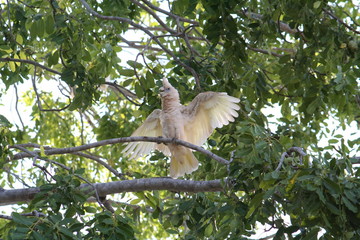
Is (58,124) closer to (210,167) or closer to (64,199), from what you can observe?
(210,167)

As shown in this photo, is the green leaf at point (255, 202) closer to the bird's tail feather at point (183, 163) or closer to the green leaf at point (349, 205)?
the green leaf at point (349, 205)

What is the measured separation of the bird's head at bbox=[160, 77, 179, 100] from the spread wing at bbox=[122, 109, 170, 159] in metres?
0.24

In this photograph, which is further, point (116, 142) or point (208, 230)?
point (116, 142)

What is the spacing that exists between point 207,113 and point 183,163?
562 millimetres

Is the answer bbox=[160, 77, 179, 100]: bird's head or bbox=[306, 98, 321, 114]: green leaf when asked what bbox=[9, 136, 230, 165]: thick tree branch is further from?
bbox=[306, 98, 321, 114]: green leaf

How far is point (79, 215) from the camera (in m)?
4.00

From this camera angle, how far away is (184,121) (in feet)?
17.5

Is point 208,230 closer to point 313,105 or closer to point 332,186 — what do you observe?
point 332,186

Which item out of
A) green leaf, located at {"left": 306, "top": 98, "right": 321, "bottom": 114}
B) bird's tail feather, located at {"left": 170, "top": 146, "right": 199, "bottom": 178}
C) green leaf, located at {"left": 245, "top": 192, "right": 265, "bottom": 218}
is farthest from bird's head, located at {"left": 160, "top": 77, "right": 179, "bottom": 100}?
A: green leaf, located at {"left": 245, "top": 192, "right": 265, "bottom": 218}

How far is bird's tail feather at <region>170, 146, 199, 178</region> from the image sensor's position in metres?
5.42

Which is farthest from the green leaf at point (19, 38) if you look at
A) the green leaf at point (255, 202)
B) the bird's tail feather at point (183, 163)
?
the green leaf at point (255, 202)

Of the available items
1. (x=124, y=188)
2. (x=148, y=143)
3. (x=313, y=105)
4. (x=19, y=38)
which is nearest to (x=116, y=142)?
(x=124, y=188)

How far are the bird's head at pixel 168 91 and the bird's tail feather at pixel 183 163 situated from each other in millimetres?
494

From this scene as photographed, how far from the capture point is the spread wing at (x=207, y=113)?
4.81 m
